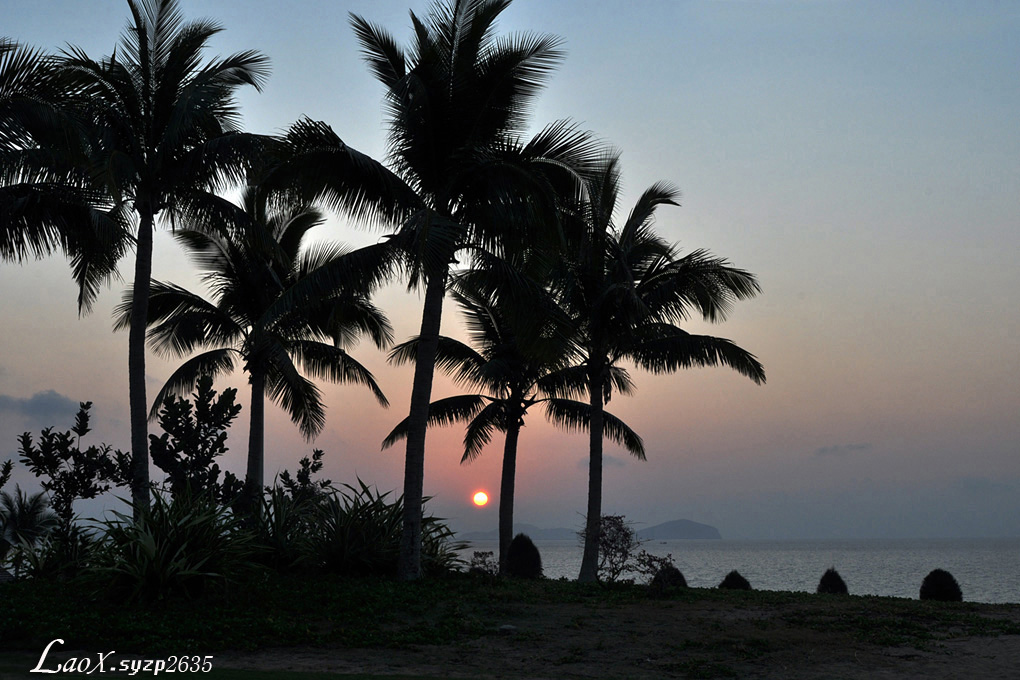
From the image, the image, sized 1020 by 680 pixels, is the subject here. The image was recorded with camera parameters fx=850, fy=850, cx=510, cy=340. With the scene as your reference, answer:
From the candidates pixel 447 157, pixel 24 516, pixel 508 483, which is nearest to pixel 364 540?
pixel 447 157

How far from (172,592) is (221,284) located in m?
14.2

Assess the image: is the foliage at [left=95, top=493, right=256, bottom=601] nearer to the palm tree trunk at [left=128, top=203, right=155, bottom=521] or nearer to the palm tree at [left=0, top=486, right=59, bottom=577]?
the palm tree trunk at [left=128, top=203, right=155, bottom=521]

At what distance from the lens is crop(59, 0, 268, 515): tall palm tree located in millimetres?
16875

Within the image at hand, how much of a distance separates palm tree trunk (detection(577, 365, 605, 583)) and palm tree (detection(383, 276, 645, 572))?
10.5 ft

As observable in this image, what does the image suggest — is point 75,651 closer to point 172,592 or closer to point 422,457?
point 172,592

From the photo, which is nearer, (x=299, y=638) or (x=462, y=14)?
(x=299, y=638)

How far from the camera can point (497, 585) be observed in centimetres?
1538

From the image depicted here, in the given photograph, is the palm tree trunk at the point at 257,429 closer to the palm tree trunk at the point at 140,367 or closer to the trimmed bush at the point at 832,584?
the palm tree trunk at the point at 140,367

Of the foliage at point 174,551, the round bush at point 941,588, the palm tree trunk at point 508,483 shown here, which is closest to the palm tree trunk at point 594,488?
the palm tree trunk at point 508,483

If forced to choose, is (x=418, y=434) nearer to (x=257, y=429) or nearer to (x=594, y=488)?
(x=594, y=488)

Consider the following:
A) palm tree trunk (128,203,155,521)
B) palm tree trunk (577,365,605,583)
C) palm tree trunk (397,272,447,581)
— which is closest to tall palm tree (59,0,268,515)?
palm tree trunk (128,203,155,521)

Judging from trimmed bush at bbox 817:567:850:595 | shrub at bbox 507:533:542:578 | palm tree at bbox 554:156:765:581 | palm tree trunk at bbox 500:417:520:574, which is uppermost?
palm tree at bbox 554:156:765:581

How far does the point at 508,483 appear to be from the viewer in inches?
1065

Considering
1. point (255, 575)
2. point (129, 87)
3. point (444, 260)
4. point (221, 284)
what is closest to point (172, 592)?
point (255, 575)
